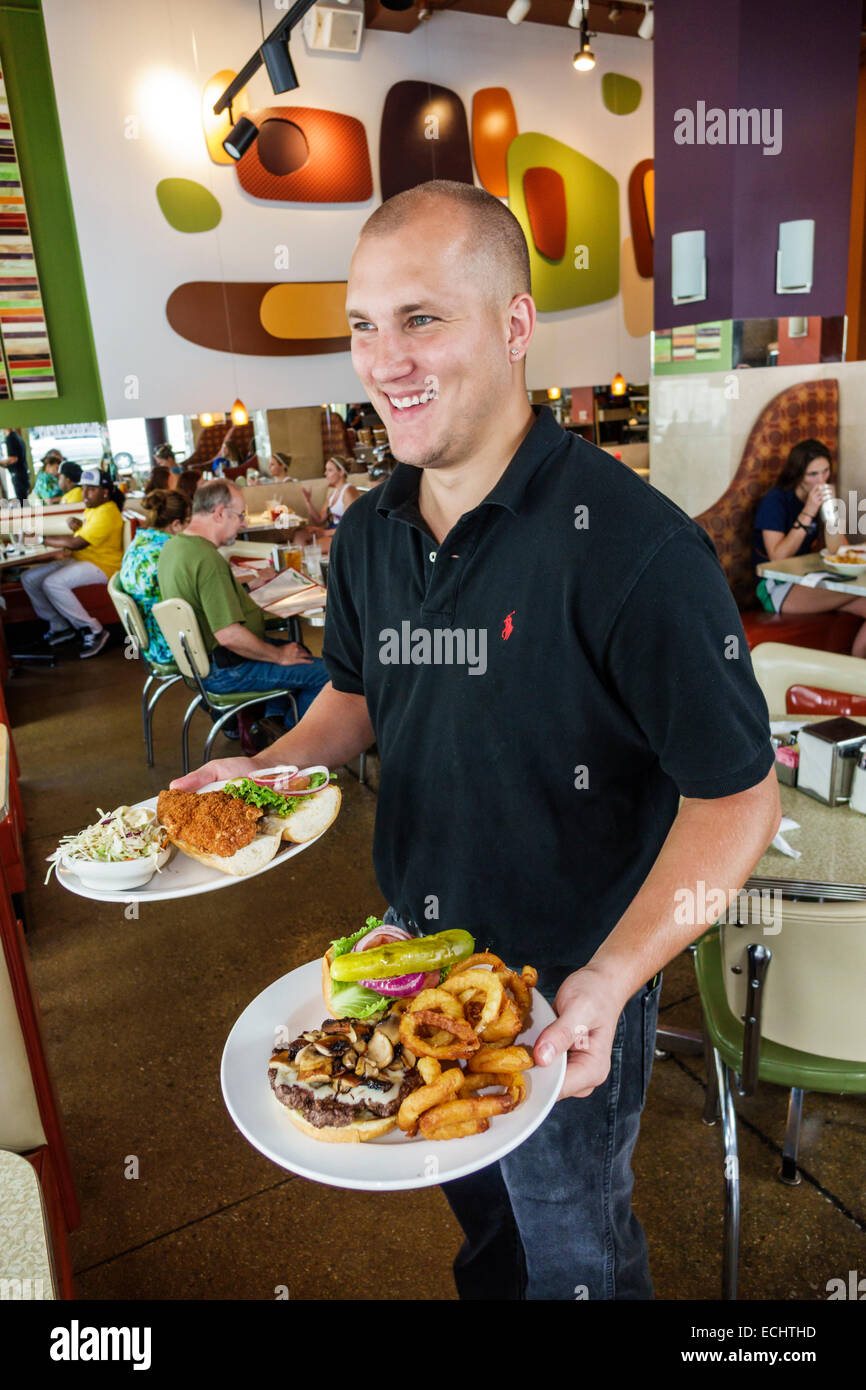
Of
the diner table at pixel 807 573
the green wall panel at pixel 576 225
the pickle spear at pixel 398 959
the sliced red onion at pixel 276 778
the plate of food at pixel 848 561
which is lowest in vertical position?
the diner table at pixel 807 573

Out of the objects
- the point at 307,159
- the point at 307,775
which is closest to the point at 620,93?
the point at 307,159

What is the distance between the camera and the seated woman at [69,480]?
885 cm

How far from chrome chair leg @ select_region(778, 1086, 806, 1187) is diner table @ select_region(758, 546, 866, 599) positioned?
3035 mm

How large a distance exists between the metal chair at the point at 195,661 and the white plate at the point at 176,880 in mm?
3030

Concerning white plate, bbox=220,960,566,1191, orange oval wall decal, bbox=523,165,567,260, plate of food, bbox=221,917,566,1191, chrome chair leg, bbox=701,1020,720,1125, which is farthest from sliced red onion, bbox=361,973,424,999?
orange oval wall decal, bbox=523,165,567,260

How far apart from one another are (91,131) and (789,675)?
761 cm

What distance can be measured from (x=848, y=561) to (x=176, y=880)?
4.42 m

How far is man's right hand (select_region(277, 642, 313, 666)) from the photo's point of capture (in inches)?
191

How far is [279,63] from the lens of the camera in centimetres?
625

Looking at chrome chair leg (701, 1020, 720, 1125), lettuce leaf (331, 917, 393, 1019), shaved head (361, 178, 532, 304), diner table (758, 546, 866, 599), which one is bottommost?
chrome chair leg (701, 1020, 720, 1125)

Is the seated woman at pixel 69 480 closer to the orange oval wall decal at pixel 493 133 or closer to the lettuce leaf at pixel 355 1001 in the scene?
the orange oval wall decal at pixel 493 133

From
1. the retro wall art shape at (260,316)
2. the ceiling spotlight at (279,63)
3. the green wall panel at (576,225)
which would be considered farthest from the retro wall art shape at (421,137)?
the ceiling spotlight at (279,63)

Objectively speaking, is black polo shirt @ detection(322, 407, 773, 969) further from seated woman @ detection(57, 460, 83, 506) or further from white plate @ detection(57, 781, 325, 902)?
seated woman @ detection(57, 460, 83, 506)

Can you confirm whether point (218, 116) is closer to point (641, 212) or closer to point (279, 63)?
point (279, 63)
